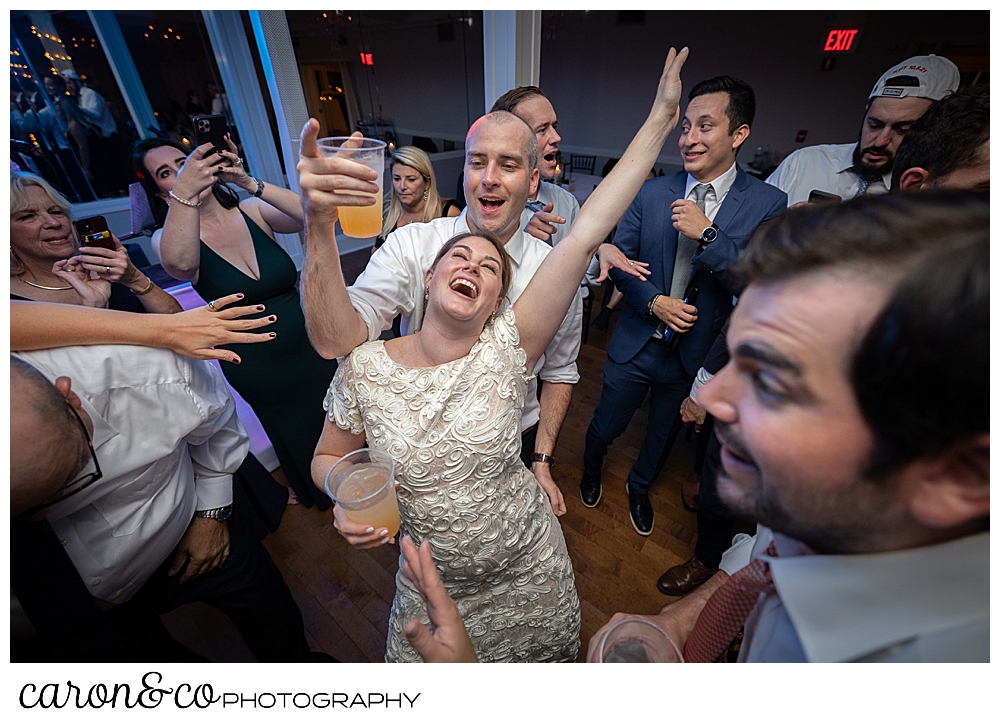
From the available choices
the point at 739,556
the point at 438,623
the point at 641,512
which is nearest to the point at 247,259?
the point at 438,623

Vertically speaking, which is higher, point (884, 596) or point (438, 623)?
point (884, 596)

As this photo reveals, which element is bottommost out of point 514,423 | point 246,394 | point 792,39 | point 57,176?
point 246,394

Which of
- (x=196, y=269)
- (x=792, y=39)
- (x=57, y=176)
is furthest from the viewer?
(x=792, y=39)

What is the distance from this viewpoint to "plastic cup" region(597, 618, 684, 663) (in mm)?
772

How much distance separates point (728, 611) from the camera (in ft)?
2.55

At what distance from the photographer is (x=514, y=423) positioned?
116cm

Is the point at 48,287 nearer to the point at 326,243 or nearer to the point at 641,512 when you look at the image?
the point at 326,243

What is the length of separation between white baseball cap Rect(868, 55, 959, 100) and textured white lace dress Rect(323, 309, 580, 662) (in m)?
2.25

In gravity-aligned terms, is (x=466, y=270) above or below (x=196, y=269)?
above

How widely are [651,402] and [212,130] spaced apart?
237 centimetres

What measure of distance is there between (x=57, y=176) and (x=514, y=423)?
3.51m

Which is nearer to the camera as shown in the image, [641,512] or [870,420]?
[870,420]
